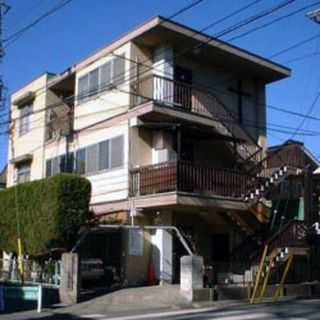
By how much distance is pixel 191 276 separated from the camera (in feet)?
62.5

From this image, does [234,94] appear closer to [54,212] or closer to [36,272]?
[54,212]

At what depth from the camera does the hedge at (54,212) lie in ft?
68.0

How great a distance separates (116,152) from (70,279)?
7.15m

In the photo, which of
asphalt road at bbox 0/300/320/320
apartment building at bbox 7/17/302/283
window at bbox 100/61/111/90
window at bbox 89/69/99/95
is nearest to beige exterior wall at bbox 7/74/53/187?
apartment building at bbox 7/17/302/283

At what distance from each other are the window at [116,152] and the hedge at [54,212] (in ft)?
11.0

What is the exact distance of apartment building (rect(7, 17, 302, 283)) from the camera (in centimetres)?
2283

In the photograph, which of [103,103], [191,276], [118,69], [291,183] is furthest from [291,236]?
[118,69]

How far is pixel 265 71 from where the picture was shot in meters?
28.2

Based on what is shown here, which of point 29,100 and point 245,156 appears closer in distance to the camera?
point 245,156

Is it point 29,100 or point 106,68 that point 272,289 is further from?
point 29,100

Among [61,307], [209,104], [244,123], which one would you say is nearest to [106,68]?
[209,104]

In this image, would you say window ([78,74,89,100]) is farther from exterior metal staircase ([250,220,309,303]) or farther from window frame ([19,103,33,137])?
exterior metal staircase ([250,220,309,303])

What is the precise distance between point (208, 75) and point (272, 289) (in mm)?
10492

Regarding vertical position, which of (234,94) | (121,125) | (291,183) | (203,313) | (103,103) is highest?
(234,94)
